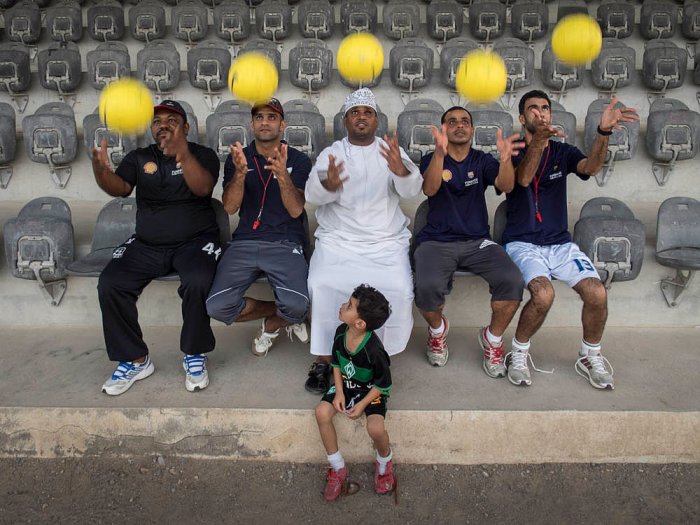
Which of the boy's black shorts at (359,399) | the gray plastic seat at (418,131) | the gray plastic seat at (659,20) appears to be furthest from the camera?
the gray plastic seat at (659,20)

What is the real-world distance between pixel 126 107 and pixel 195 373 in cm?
139

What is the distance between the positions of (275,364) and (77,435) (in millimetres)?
891

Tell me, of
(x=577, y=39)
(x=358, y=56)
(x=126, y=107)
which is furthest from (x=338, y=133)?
(x=577, y=39)

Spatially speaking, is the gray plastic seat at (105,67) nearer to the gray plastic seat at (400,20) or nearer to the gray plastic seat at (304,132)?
the gray plastic seat at (304,132)

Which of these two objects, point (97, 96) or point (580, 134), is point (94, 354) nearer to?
point (97, 96)

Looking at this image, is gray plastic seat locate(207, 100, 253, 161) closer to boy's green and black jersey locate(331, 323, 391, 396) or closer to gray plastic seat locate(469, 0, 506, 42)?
boy's green and black jersey locate(331, 323, 391, 396)

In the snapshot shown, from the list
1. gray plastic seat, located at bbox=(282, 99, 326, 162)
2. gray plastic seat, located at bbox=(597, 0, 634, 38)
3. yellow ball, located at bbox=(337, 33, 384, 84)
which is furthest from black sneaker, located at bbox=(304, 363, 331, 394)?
gray plastic seat, located at bbox=(597, 0, 634, 38)

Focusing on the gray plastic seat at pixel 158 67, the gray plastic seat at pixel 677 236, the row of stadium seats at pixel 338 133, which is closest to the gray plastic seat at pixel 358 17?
the gray plastic seat at pixel 158 67

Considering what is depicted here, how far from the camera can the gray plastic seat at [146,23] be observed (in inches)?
232

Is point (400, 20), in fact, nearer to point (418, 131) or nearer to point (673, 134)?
point (418, 131)

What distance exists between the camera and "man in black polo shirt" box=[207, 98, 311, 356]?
8.26ft

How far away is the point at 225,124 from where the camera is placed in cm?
374

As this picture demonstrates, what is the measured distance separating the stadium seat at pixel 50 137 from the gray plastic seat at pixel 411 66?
8.87ft

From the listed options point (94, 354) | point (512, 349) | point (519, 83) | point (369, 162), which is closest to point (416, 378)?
point (512, 349)
